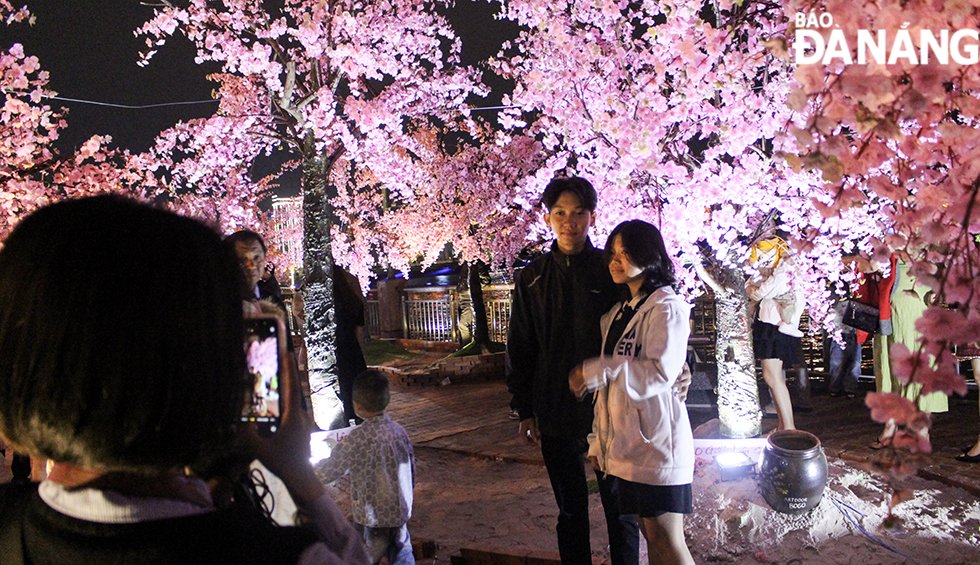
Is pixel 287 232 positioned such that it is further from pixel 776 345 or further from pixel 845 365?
pixel 776 345

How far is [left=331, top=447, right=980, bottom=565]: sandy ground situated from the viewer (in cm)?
416

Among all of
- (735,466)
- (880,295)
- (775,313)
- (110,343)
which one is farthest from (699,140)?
(110,343)

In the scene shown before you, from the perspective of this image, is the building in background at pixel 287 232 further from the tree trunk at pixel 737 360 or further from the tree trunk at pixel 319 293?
the tree trunk at pixel 737 360

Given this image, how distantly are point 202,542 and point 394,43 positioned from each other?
9443 millimetres

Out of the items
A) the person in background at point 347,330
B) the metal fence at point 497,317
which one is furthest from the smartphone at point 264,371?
the metal fence at point 497,317

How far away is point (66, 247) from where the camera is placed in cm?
89

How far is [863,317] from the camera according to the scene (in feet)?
22.4

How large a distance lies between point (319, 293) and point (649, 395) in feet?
19.9

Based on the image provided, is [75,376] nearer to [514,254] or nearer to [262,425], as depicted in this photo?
[262,425]

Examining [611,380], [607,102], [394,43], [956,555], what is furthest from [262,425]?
[394,43]

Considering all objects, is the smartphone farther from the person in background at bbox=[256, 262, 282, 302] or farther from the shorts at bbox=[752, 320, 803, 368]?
the shorts at bbox=[752, 320, 803, 368]

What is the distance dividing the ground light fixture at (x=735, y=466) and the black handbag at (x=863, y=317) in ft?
7.80

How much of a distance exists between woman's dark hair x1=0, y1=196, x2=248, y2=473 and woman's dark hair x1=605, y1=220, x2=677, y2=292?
2.36 m

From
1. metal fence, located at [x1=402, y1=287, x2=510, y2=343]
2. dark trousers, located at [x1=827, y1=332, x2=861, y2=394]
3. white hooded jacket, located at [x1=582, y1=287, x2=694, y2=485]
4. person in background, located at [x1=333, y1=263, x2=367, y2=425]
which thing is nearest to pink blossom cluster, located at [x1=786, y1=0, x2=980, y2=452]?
white hooded jacket, located at [x1=582, y1=287, x2=694, y2=485]
